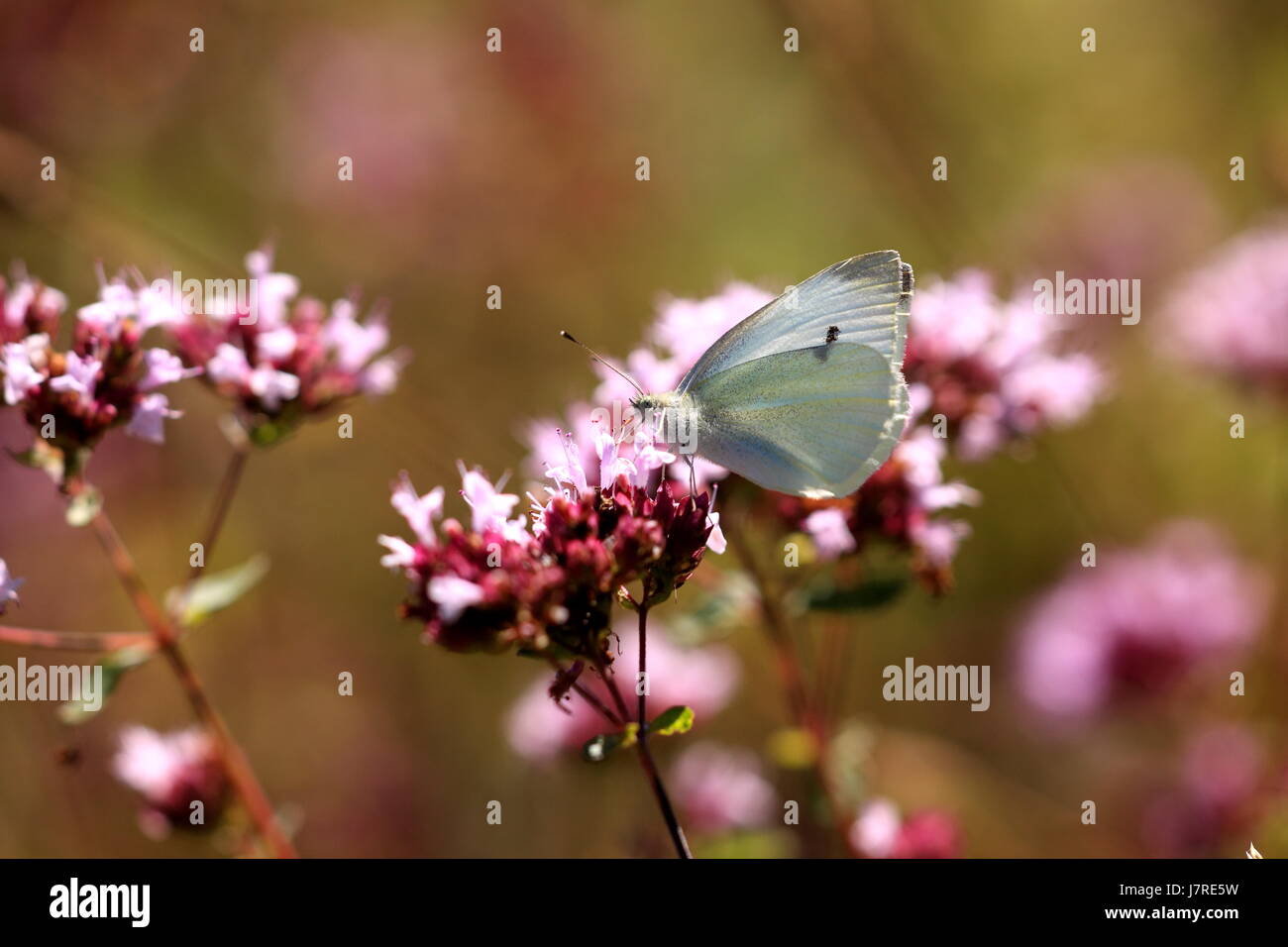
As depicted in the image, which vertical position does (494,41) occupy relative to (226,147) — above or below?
above

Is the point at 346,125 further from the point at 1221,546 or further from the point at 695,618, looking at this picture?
the point at 1221,546

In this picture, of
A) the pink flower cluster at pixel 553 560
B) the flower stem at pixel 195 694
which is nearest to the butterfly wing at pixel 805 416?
the pink flower cluster at pixel 553 560

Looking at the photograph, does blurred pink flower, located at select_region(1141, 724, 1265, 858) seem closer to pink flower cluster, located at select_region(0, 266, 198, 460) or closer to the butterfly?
the butterfly

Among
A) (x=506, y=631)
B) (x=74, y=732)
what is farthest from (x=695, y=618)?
(x=74, y=732)

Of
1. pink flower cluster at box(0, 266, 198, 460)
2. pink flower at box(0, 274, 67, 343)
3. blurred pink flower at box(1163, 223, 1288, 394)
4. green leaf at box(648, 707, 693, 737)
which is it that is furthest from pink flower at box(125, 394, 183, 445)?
blurred pink flower at box(1163, 223, 1288, 394)

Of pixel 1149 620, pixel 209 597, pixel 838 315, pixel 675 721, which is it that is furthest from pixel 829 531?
pixel 1149 620

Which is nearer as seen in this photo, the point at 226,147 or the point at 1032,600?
the point at 1032,600

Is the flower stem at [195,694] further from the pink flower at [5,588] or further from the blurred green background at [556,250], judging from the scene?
the blurred green background at [556,250]
